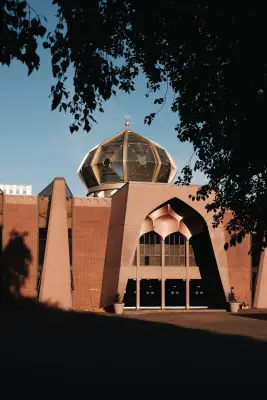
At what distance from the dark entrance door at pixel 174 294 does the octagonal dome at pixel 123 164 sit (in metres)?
10.7

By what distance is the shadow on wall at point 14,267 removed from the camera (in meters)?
36.8

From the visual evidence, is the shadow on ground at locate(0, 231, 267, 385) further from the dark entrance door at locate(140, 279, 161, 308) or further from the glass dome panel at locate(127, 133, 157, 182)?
the glass dome panel at locate(127, 133, 157, 182)

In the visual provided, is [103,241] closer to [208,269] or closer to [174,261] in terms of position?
[174,261]

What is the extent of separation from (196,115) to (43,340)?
34.9 ft

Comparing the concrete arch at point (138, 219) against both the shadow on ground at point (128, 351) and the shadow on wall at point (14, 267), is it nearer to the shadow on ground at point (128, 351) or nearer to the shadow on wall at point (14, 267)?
the shadow on wall at point (14, 267)

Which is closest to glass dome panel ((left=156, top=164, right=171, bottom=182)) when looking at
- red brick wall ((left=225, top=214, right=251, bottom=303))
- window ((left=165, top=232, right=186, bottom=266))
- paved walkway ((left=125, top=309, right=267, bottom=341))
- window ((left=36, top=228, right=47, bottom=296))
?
window ((left=165, top=232, right=186, bottom=266))

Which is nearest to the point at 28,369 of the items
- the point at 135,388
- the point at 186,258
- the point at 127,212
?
the point at 135,388

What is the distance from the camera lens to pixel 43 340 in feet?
61.5

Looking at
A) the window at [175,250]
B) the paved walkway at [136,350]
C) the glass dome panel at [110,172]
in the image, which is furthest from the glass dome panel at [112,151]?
the paved walkway at [136,350]

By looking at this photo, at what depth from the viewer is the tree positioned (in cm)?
923

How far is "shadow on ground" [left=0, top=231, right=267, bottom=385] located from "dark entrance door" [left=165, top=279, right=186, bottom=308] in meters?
13.5

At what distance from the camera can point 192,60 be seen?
10914 millimetres

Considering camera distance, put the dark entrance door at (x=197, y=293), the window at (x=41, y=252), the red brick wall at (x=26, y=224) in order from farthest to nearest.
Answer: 1. the dark entrance door at (x=197, y=293)
2. the window at (x=41, y=252)
3. the red brick wall at (x=26, y=224)

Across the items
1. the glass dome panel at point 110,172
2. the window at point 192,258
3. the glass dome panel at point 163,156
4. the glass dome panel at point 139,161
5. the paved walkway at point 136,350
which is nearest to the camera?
the paved walkway at point 136,350
